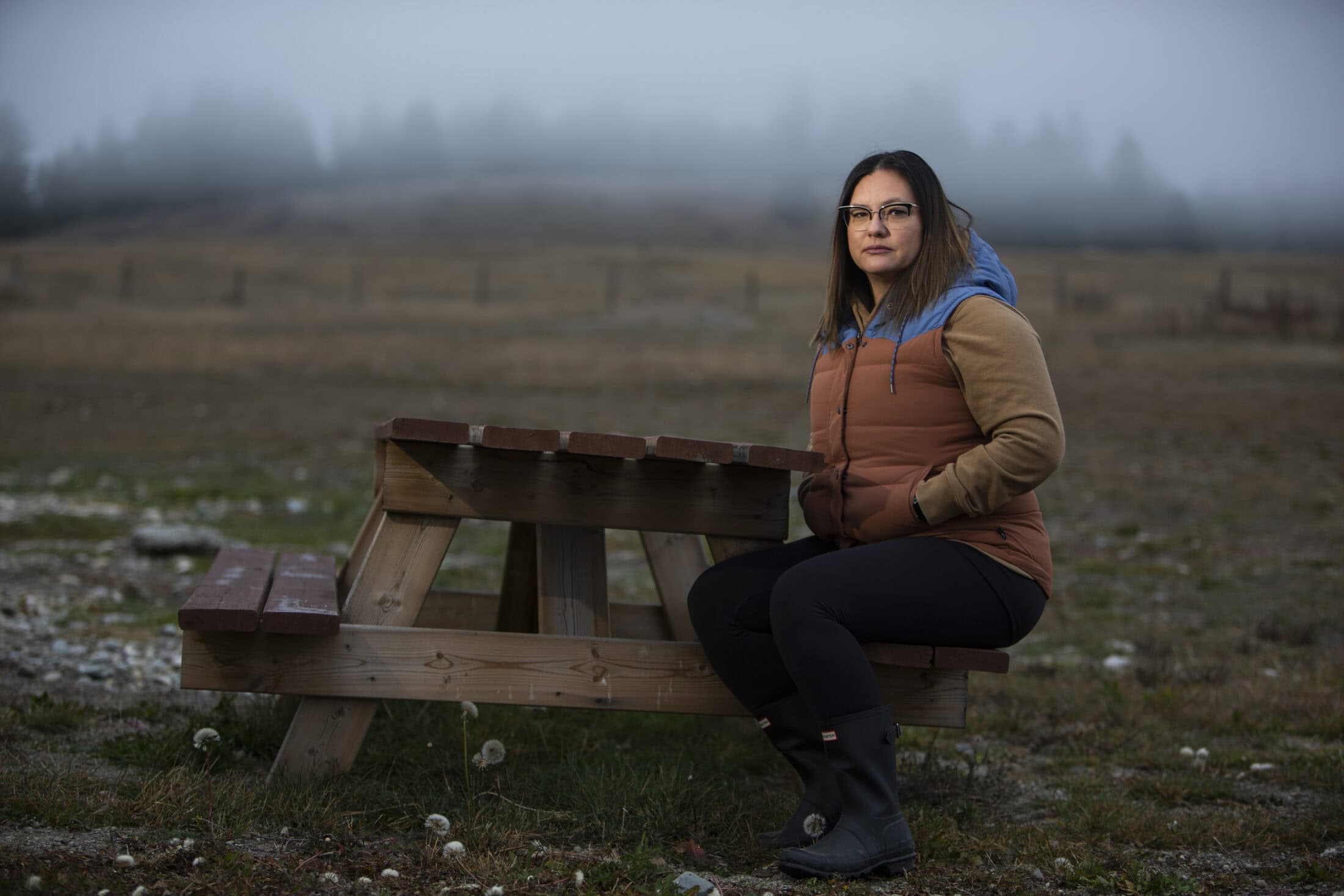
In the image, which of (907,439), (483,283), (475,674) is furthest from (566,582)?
(483,283)

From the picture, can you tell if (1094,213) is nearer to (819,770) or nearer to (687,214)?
(687,214)

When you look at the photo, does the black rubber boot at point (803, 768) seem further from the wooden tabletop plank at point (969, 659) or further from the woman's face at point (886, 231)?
the woman's face at point (886, 231)

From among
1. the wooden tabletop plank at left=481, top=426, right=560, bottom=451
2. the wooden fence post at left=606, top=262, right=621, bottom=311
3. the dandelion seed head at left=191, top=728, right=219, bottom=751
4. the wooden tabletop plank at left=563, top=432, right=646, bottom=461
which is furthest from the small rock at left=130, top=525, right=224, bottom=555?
the wooden fence post at left=606, top=262, right=621, bottom=311

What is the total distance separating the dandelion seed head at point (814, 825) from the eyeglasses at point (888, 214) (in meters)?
1.76

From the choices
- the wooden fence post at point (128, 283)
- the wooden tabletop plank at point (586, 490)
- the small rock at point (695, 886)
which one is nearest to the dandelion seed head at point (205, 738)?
the wooden tabletop plank at point (586, 490)

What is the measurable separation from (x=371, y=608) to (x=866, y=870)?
5.49 ft

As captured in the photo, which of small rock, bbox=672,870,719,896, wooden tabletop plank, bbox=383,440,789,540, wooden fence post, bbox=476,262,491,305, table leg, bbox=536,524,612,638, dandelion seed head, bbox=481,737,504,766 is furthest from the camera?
wooden fence post, bbox=476,262,491,305

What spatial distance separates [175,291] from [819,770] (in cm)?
4582

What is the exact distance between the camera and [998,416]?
340 cm

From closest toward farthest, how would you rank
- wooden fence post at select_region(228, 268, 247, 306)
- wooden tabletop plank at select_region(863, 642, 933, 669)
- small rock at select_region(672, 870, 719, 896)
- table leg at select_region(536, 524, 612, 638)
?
small rock at select_region(672, 870, 719, 896) → wooden tabletop plank at select_region(863, 642, 933, 669) → table leg at select_region(536, 524, 612, 638) → wooden fence post at select_region(228, 268, 247, 306)

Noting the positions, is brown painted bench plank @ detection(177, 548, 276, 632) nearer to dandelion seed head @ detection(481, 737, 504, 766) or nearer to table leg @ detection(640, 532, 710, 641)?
dandelion seed head @ detection(481, 737, 504, 766)

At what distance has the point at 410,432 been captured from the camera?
3621mm

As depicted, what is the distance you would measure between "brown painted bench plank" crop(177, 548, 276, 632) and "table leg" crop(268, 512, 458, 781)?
33 cm

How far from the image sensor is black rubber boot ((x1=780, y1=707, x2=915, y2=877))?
3.28 m
